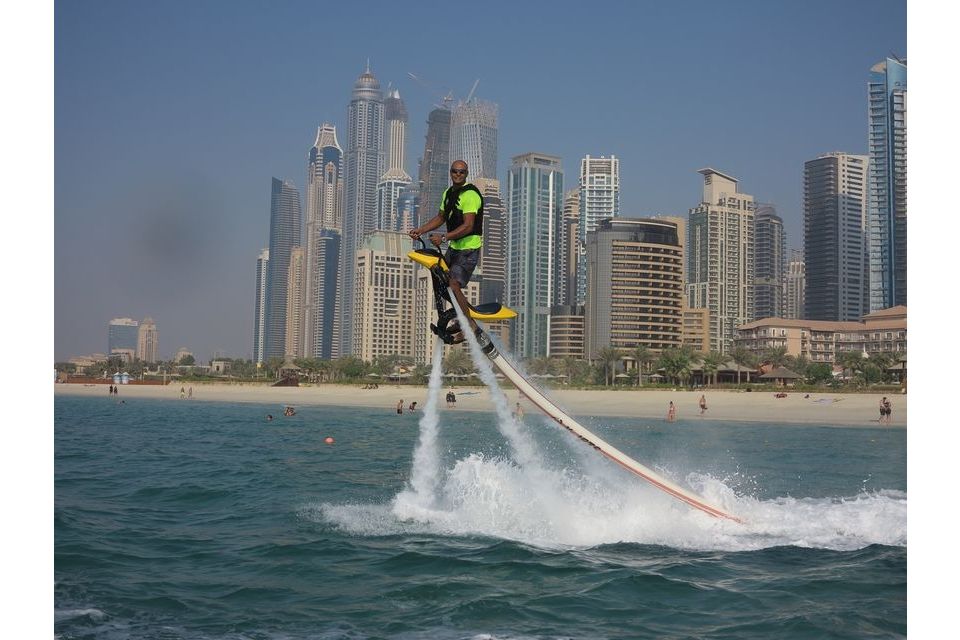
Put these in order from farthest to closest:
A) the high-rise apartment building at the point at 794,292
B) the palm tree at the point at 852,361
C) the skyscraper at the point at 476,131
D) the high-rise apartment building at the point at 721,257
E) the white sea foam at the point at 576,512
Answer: the skyscraper at the point at 476,131, the high-rise apartment building at the point at 721,257, the high-rise apartment building at the point at 794,292, the palm tree at the point at 852,361, the white sea foam at the point at 576,512

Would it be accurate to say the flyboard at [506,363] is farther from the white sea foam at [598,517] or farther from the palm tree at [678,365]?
the palm tree at [678,365]

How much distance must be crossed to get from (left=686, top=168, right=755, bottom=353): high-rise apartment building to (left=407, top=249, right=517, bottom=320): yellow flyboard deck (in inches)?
4786

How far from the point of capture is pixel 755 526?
9.38 m

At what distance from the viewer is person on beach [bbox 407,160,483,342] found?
→ 7.02m

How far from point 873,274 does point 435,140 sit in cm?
12986

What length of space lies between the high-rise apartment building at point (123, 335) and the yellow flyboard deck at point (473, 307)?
125 meters

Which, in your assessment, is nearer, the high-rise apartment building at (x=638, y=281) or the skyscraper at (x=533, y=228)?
the high-rise apartment building at (x=638, y=281)

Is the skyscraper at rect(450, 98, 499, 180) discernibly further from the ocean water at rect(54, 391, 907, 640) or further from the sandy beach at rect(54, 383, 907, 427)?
the ocean water at rect(54, 391, 907, 640)

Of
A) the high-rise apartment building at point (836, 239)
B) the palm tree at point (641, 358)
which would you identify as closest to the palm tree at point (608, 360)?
the palm tree at point (641, 358)

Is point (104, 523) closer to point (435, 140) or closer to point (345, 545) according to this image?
point (345, 545)

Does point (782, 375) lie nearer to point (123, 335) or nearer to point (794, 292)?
point (794, 292)

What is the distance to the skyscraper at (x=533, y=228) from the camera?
107 meters

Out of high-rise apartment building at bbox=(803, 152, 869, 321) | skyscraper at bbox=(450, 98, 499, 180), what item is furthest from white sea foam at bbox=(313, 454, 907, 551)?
skyscraper at bbox=(450, 98, 499, 180)

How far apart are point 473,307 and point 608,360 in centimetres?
4919
